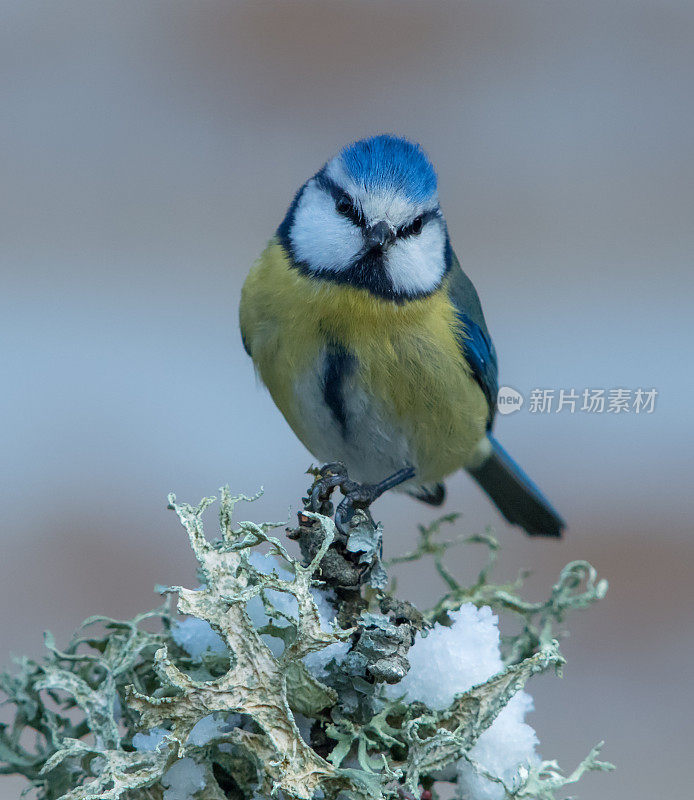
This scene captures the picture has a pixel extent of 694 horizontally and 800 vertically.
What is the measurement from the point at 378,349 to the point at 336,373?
40 mm

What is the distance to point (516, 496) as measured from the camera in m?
0.98

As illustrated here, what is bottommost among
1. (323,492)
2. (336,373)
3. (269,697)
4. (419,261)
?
(269,697)

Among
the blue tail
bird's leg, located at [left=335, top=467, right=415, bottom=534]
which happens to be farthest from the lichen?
the blue tail

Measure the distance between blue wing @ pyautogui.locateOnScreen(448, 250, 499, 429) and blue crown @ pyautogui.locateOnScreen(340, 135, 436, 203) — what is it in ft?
0.37

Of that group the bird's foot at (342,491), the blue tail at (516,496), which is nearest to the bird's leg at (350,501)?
the bird's foot at (342,491)

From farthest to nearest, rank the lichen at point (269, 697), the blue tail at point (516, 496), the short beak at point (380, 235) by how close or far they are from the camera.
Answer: the blue tail at point (516, 496), the short beak at point (380, 235), the lichen at point (269, 697)

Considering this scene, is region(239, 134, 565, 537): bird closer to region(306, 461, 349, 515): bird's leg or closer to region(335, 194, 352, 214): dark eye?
region(335, 194, 352, 214): dark eye

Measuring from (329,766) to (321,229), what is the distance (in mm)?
491

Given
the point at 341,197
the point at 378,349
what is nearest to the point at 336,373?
the point at 378,349

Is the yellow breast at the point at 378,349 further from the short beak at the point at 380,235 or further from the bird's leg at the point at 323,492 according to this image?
the bird's leg at the point at 323,492

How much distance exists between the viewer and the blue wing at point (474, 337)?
0.83 metres

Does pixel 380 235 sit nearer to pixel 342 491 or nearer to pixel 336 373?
pixel 336 373

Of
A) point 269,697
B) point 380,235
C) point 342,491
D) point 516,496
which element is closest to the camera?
point 269,697

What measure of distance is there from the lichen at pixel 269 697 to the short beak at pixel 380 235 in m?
0.33
